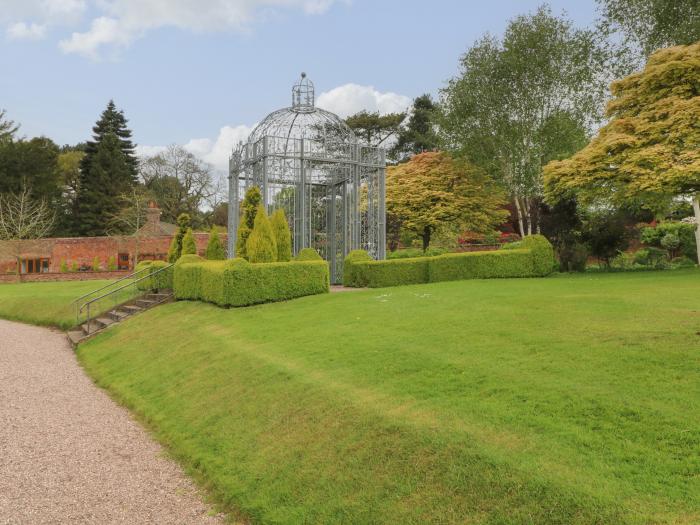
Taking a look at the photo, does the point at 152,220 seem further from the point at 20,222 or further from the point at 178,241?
the point at 178,241

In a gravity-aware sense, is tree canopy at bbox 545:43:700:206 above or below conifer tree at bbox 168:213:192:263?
above

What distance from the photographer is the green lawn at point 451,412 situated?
12.2ft

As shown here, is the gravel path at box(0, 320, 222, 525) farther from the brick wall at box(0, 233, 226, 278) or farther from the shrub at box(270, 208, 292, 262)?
the brick wall at box(0, 233, 226, 278)

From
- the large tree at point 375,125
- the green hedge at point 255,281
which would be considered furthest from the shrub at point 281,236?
the large tree at point 375,125

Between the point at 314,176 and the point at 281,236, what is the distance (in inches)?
170

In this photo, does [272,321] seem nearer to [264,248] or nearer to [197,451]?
[264,248]

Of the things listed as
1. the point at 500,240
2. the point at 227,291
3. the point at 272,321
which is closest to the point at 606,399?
the point at 272,321

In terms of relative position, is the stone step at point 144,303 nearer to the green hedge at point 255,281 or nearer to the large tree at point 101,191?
the green hedge at point 255,281

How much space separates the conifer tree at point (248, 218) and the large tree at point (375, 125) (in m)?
30.5

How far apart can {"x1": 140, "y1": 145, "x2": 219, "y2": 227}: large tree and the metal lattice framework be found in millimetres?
30606

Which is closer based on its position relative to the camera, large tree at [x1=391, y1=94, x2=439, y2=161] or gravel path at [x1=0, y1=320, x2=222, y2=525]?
gravel path at [x1=0, y1=320, x2=222, y2=525]

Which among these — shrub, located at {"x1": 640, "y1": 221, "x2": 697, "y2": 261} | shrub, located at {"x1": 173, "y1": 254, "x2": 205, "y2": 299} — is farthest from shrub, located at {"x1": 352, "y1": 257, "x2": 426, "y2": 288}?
shrub, located at {"x1": 640, "y1": 221, "x2": 697, "y2": 261}

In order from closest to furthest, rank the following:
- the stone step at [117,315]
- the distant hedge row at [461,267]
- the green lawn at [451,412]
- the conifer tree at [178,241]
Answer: the green lawn at [451,412] → the stone step at [117,315] → the distant hedge row at [461,267] → the conifer tree at [178,241]

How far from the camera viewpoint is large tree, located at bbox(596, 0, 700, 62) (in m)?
18.4
